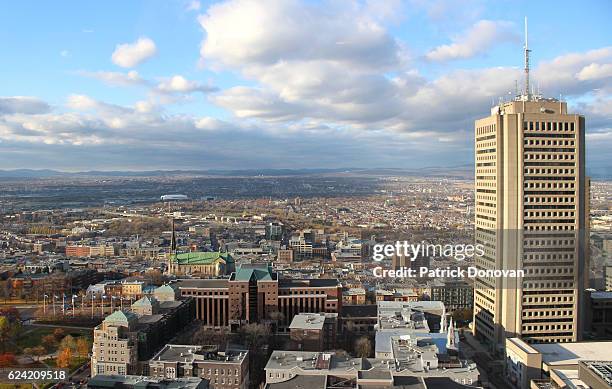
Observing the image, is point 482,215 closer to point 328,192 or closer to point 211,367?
point 211,367

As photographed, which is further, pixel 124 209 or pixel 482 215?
pixel 124 209

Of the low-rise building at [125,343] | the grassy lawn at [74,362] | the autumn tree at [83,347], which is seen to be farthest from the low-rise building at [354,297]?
the grassy lawn at [74,362]

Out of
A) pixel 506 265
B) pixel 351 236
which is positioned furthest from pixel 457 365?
pixel 351 236

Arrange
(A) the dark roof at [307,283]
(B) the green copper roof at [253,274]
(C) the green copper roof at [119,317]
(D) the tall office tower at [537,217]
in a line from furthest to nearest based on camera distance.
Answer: (A) the dark roof at [307,283] → (B) the green copper roof at [253,274] → (D) the tall office tower at [537,217] → (C) the green copper roof at [119,317]

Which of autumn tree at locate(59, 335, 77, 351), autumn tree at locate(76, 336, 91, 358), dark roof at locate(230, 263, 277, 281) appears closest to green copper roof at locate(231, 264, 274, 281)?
dark roof at locate(230, 263, 277, 281)

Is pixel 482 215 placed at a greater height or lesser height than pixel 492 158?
lesser

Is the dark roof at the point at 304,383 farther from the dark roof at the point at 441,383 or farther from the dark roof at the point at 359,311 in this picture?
the dark roof at the point at 359,311
